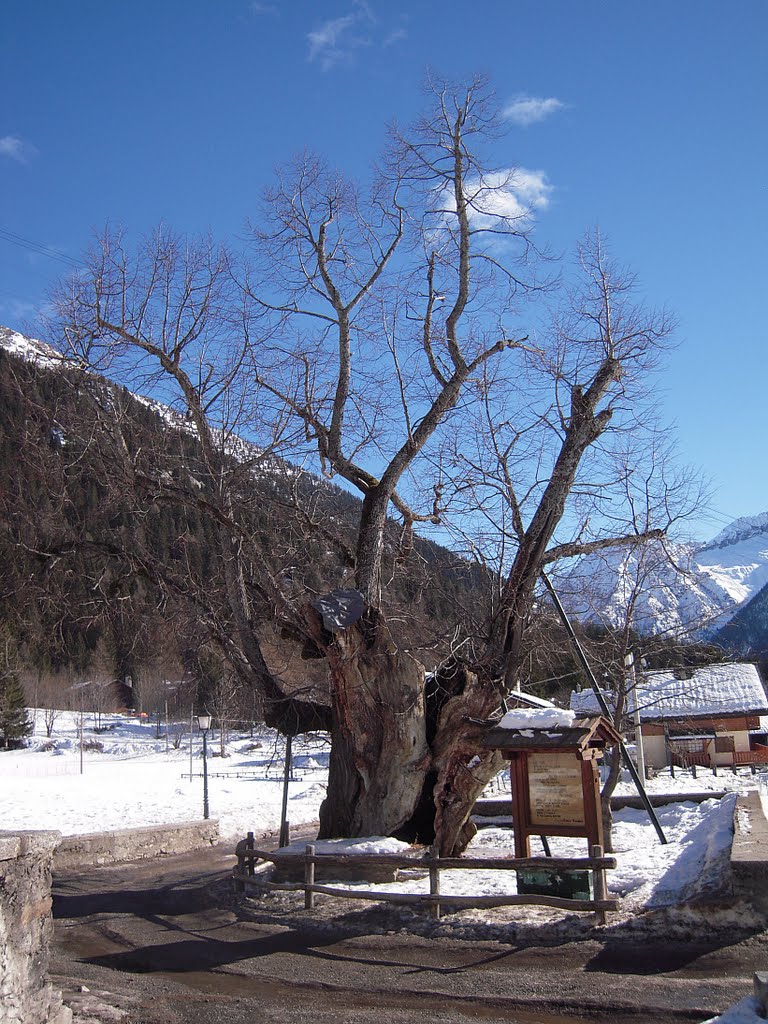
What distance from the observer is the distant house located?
35.6m

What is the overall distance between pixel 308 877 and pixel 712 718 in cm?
3343

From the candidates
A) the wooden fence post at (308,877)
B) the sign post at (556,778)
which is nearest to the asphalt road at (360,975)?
the wooden fence post at (308,877)

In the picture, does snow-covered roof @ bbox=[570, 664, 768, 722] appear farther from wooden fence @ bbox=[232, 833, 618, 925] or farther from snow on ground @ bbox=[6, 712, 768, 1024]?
Result: wooden fence @ bbox=[232, 833, 618, 925]

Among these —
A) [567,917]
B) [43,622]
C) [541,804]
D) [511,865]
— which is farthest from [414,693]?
[43,622]

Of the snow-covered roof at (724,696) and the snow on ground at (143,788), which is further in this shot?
the snow-covered roof at (724,696)

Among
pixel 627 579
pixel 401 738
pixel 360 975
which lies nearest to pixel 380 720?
pixel 401 738

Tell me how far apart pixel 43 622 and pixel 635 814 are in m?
14.0

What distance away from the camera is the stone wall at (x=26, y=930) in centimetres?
518

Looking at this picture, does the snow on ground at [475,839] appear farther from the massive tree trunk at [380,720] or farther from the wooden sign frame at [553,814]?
the massive tree trunk at [380,720]

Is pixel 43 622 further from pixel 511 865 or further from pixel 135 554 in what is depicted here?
pixel 511 865

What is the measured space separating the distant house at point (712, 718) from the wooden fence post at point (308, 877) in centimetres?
2480

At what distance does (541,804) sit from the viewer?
11203 mm

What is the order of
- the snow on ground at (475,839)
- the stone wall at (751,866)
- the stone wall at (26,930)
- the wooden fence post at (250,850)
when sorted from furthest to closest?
the wooden fence post at (250,850) < the snow on ground at (475,839) < the stone wall at (751,866) < the stone wall at (26,930)

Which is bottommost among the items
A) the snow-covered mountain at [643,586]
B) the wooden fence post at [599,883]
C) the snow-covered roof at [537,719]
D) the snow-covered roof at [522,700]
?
the wooden fence post at [599,883]
